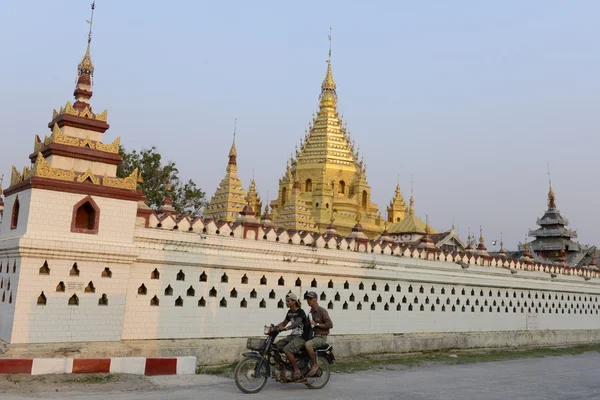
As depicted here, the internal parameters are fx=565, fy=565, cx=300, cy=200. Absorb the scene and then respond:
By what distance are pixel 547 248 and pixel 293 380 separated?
34608 millimetres

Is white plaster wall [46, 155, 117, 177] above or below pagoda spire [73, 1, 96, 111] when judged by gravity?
below

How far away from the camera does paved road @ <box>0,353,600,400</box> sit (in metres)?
10.1

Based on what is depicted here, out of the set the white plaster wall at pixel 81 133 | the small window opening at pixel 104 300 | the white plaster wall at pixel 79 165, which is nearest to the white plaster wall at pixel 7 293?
the small window opening at pixel 104 300

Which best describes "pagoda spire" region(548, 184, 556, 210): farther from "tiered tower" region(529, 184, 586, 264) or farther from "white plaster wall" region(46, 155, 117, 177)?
"white plaster wall" region(46, 155, 117, 177)

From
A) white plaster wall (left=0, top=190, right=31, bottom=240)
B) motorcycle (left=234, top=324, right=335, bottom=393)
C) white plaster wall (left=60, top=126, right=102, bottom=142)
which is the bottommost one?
motorcycle (left=234, top=324, right=335, bottom=393)

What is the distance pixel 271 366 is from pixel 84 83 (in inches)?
342

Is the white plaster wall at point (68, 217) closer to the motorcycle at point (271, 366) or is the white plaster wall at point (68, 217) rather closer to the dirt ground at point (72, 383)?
the dirt ground at point (72, 383)

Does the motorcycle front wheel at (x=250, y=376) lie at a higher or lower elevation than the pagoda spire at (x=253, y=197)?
lower

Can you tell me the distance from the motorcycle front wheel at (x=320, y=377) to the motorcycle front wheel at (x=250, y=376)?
3.45ft

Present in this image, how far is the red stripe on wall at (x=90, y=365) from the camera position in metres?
11.1

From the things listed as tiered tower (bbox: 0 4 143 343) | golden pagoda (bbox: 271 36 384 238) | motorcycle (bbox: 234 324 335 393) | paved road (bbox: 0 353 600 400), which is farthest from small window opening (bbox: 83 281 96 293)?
golden pagoda (bbox: 271 36 384 238)

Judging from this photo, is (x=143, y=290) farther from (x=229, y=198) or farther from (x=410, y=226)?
(x=410, y=226)

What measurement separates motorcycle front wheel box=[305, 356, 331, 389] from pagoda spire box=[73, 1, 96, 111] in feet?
27.3

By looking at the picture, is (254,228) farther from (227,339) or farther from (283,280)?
(227,339)
